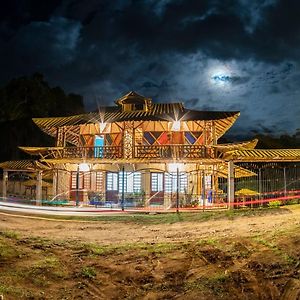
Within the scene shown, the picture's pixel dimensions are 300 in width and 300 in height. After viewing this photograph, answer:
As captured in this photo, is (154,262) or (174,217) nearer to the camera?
(154,262)

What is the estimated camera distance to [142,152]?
2403 centimetres

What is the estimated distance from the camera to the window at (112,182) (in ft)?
85.5

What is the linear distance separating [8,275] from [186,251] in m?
5.01

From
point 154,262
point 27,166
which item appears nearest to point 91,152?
point 27,166

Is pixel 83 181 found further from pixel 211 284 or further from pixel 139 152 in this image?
pixel 211 284

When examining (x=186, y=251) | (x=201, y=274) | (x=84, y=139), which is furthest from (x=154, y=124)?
(x=201, y=274)

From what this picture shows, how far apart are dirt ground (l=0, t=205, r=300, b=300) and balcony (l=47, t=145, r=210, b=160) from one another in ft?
28.5

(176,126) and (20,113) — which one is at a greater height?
(20,113)

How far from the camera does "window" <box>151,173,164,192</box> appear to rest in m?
25.5

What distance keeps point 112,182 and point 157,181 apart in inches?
128

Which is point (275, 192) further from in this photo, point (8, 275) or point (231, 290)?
point (8, 275)

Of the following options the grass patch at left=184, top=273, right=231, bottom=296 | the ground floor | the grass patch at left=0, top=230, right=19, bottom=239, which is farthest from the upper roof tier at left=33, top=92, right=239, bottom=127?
the grass patch at left=184, top=273, right=231, bottom=296

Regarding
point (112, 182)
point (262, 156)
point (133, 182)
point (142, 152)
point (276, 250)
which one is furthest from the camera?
point (112, 182)

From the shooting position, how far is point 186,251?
11.0 m
